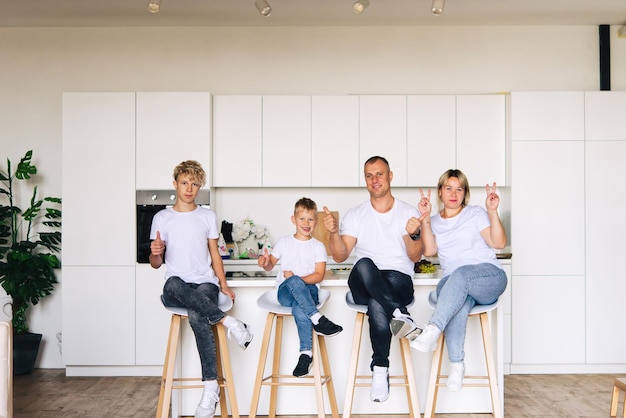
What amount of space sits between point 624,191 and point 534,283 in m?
1.03

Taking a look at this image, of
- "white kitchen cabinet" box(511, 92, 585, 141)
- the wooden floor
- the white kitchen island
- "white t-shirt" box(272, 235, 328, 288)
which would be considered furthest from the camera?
"white kitchen cabinet" box(511, 92, 585, 141)

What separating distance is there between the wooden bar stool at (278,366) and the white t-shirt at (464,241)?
26.7 inches

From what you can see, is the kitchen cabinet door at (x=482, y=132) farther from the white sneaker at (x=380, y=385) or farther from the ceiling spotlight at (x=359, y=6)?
the white sneaker at (x=380, y=385)

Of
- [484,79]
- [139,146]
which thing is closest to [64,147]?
[139,146]

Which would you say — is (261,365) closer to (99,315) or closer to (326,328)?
(326,328)

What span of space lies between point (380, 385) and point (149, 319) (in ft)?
9.05

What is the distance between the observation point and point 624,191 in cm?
602

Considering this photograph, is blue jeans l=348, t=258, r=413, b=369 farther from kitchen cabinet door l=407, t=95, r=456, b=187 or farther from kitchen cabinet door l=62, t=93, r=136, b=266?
kitchen cabinet door l=62, t=93, r=136, b=266

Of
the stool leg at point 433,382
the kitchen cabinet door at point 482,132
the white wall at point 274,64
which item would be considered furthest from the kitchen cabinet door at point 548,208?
the stool leg at point 433,382

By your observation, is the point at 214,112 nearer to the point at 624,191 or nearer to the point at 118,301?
the point at 118,301

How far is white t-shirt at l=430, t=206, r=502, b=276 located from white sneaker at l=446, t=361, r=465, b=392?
49 cm

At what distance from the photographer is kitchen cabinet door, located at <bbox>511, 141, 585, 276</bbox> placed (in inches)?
236

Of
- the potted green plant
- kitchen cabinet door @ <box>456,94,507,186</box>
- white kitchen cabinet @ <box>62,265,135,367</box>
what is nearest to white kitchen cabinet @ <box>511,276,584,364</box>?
kitchen cabinet door @ <box>456,94,507,186</box>

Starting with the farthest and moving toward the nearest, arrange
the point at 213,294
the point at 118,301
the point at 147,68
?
the point at 147,68
the point at 118,301
the point at 213,294
